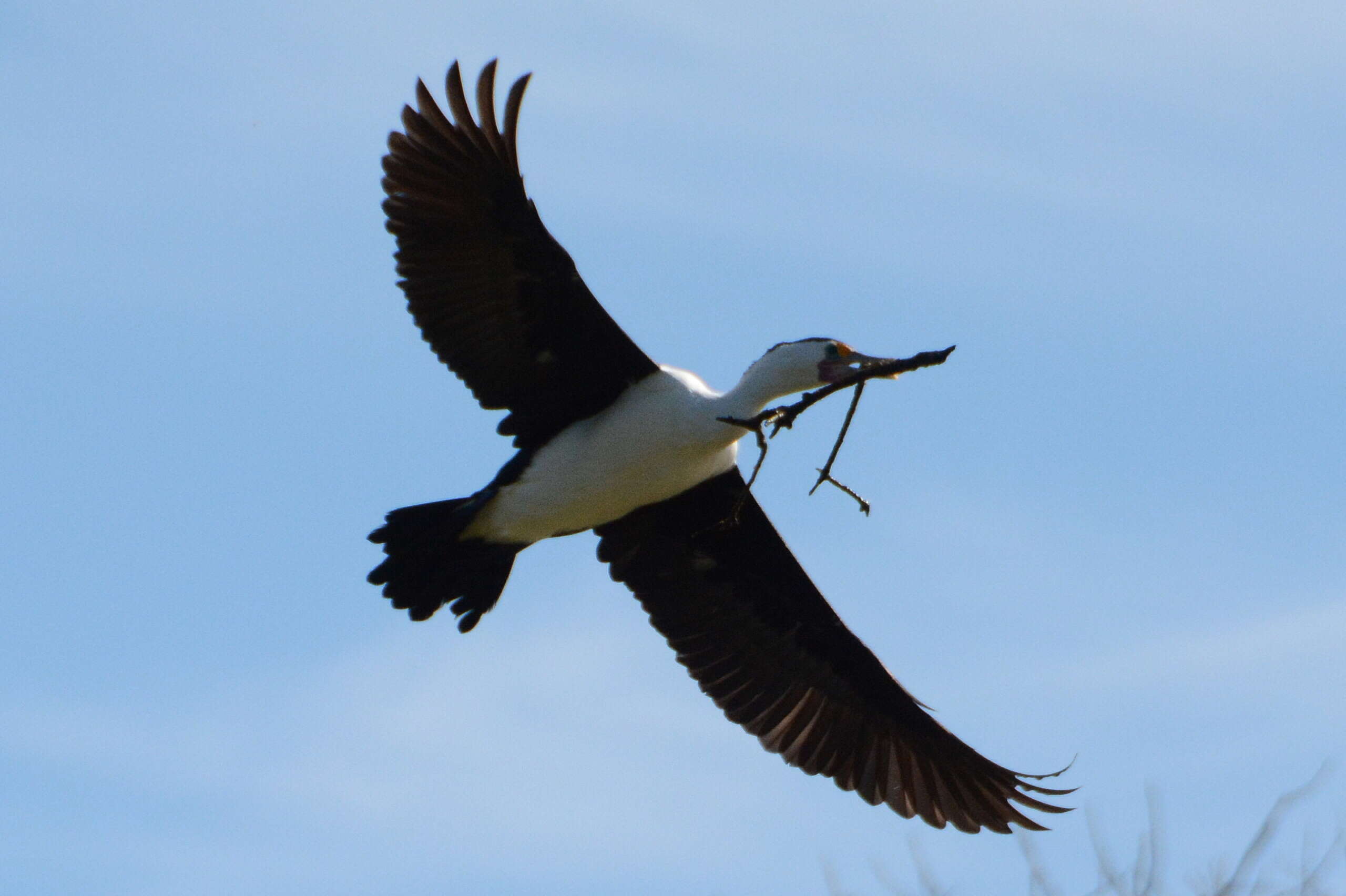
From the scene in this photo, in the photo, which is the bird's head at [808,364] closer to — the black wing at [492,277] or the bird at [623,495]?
the bird at [623,495]

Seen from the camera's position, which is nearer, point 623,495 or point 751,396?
point 751,396

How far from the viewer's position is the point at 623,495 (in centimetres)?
727

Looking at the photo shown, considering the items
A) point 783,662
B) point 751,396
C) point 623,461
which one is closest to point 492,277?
point 623,461

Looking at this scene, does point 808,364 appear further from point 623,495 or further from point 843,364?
point 623,495

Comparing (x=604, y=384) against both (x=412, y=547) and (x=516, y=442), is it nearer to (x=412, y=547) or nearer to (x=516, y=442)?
(x=516, y=442)

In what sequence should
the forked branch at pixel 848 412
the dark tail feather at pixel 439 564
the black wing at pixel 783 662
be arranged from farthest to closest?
the black wing at pixel 783 662 → the dark tail feather at pixel 439 564 → the forked branch at pixel 848 412

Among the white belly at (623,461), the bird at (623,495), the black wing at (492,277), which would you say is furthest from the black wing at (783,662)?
the black wing at (492,277)

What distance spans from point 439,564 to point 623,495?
2.78 feet

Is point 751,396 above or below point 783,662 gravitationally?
above

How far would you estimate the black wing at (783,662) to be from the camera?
7.86 meters

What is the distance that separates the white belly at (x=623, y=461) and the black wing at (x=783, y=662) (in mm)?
526

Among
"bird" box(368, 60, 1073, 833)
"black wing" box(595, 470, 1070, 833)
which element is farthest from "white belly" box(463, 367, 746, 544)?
"black wing" box(595, 470, 1070, 833)

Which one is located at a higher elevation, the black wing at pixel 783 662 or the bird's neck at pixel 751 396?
the bird's neck at pixel 751 396

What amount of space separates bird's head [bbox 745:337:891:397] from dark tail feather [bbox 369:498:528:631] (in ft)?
4.56
